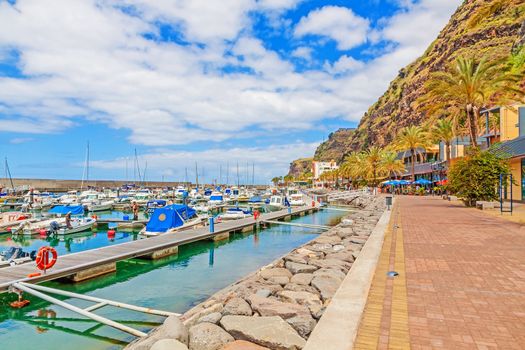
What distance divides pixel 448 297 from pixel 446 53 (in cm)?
11351

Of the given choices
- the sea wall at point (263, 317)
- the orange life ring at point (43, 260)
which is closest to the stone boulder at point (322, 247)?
the sea wall at point (263, 317)

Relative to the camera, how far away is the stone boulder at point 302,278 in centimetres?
894

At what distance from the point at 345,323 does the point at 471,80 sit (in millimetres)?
28866

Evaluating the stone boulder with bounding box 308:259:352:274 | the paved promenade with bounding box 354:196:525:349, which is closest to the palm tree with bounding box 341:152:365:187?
the paved promenade with bounding box 354:196:525:349

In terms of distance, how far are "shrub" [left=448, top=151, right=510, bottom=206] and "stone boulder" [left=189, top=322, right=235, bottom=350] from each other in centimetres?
2713

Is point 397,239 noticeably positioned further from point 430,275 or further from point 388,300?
point 388,300

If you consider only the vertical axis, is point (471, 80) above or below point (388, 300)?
above

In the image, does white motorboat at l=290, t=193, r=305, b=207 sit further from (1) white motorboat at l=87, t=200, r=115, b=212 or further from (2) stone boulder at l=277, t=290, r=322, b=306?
(2) stone boulder at l=277, t=290, r=322, b=306

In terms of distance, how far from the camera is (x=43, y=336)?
981cm

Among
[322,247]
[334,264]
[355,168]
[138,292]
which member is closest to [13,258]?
[138,292]

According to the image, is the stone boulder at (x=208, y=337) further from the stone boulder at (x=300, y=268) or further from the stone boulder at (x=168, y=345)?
the stone boulder at (x=300, y=268)

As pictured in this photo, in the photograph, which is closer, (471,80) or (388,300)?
(388,300)

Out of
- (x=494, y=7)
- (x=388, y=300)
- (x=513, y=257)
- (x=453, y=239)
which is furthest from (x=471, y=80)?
(x=388, y=300)

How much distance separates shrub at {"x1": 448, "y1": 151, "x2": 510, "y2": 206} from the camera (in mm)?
27047
